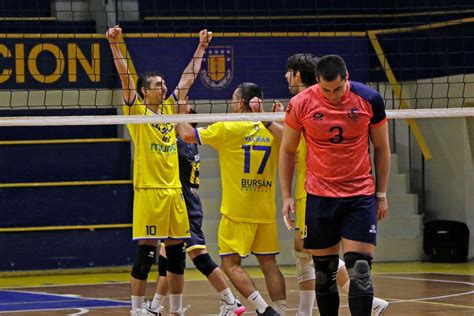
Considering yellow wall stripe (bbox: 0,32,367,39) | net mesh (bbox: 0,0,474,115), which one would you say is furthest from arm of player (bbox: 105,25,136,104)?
yellow wall stripe (bbox: 0,32,367,39)

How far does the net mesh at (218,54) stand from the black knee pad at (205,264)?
597 centimetres

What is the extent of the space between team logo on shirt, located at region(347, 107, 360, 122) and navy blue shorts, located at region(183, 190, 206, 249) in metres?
2.89

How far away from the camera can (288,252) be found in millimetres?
16656

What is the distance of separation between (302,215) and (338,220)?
4.53ft

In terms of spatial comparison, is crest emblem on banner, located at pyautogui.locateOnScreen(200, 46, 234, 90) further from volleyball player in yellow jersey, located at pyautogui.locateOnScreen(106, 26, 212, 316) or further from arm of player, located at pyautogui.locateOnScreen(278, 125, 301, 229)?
arm of player, located at pyautogui.locateOnScreen(278, 125, 301, 229)

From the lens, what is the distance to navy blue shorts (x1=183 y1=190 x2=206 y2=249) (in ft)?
33.2

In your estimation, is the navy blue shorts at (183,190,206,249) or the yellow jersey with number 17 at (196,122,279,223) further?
the navy blue shorts at (183,190,206,249)

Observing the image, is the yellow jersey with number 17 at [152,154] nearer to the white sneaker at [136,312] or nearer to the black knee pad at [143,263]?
the black knee pad at [143,263]

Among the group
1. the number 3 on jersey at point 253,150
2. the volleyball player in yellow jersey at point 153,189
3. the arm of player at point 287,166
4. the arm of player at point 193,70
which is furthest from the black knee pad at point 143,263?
the arm of player at point 287,166

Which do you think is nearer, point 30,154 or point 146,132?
point 146,132

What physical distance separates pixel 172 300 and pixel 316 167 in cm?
279

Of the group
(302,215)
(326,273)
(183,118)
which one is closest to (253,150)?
(183,118)

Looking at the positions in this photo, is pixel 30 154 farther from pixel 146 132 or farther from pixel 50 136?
pixel 146 132

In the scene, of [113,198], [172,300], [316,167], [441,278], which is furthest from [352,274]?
[113,198]
